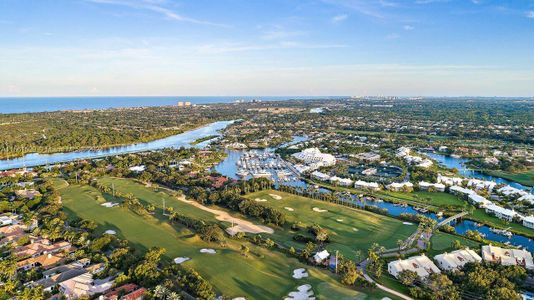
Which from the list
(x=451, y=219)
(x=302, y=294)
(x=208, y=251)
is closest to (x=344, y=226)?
(x=451, y=219)

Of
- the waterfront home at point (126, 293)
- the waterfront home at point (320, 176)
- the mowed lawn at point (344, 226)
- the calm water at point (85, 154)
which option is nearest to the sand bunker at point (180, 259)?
the waterfront home at point (126, 293)

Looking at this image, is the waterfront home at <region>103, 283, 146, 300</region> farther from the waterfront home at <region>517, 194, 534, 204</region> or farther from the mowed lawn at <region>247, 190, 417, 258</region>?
the waterfront home at <region>517, 194, 534, 204</region>

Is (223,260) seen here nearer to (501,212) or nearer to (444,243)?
(444,243)

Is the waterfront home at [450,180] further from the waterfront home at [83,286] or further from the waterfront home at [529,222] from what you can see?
the waterfront home at [83,286]

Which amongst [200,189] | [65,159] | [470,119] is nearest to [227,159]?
[200,189]

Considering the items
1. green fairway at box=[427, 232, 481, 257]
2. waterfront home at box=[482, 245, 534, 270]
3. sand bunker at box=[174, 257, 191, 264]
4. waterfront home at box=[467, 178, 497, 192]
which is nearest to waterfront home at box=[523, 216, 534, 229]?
green fairway at box=[427, 232, 481, 257]
